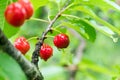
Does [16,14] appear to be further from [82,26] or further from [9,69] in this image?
[82,26]

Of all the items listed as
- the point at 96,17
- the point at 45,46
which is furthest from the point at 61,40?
the point at 96,17

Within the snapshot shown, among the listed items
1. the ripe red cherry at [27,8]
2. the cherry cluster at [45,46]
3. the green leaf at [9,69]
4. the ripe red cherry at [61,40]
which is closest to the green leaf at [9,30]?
the cherry cluster at [45,46]

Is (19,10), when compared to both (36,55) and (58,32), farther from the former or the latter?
(58,32)

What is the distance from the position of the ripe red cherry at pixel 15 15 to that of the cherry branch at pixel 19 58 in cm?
9

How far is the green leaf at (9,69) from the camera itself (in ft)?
4.56

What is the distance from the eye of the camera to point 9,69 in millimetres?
1415

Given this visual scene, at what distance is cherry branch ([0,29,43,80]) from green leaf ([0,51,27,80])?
3 centimetres

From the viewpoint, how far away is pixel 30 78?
1.78 metres

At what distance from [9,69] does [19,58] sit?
0.17 meters

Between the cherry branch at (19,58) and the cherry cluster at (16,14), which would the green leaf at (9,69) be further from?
the cherry cluster at (16,14)

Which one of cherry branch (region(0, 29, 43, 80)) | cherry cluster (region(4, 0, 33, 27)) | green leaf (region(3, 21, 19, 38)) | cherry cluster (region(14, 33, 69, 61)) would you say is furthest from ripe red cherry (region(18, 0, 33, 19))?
green leaf (region(3, 21, 19, 38))

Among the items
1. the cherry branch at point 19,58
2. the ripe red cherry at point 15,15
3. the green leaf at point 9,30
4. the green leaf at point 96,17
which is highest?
the green leaf at point 9,30

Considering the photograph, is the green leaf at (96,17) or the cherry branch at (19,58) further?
the green leaf at (96,17)

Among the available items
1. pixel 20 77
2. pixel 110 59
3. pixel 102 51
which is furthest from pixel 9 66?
pixel 110 59
